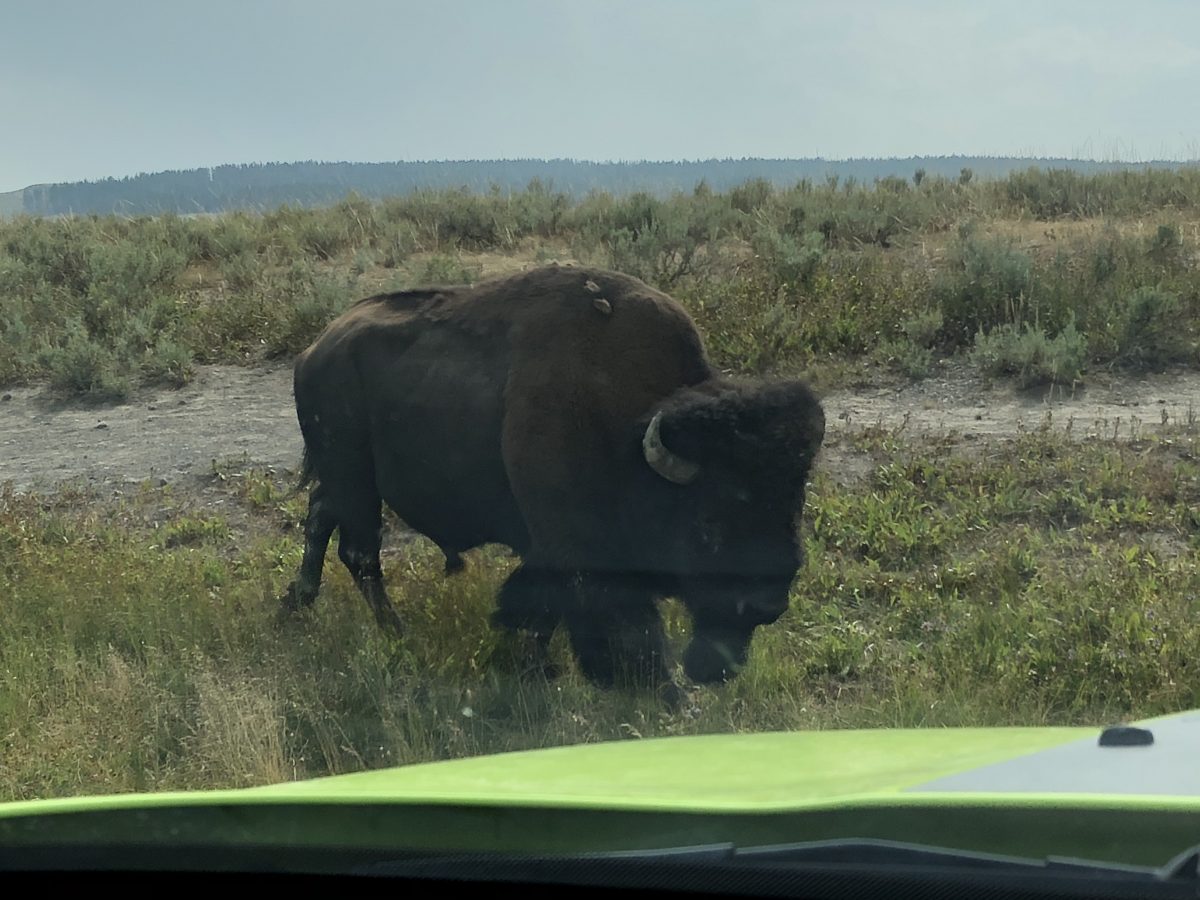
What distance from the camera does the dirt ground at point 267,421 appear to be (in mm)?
9203

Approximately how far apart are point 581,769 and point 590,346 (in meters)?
3.28

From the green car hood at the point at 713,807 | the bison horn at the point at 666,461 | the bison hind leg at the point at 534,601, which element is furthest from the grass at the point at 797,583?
the green car hood at the point at 713,807

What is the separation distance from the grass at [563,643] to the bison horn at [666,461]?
99cm

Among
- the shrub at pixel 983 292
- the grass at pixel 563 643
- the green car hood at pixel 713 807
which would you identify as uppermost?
the shrub at pixel 983 292

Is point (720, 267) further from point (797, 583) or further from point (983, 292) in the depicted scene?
point (797, 583)

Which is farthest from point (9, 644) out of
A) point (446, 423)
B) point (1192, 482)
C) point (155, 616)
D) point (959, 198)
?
point (959, 198)

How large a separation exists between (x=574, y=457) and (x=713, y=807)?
3.75 meters

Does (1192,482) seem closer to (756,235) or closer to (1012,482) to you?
(1012,482)

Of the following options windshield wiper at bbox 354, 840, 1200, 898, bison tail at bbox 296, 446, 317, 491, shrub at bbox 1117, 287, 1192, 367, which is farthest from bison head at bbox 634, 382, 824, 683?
shrub at bbox 1117, 287, 1192, 367

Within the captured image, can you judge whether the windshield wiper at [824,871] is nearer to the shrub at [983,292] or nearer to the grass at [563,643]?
the grass at [563,643]

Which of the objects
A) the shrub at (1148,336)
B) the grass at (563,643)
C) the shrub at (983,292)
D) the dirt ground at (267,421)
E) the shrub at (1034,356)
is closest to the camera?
the grass at (563,643)

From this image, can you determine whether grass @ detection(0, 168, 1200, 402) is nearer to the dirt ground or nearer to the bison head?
the dirt ground

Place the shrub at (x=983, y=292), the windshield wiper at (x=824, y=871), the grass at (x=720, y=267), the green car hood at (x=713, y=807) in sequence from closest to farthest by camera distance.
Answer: the windshield wiper at (x=824, y=871) → the green car hood at (x=713, y=807) → the grass at (x=720, y=267) → the shrub at (x=983, y=292)

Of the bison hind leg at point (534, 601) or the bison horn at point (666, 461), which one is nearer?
the bison horn at point (666, 461)
